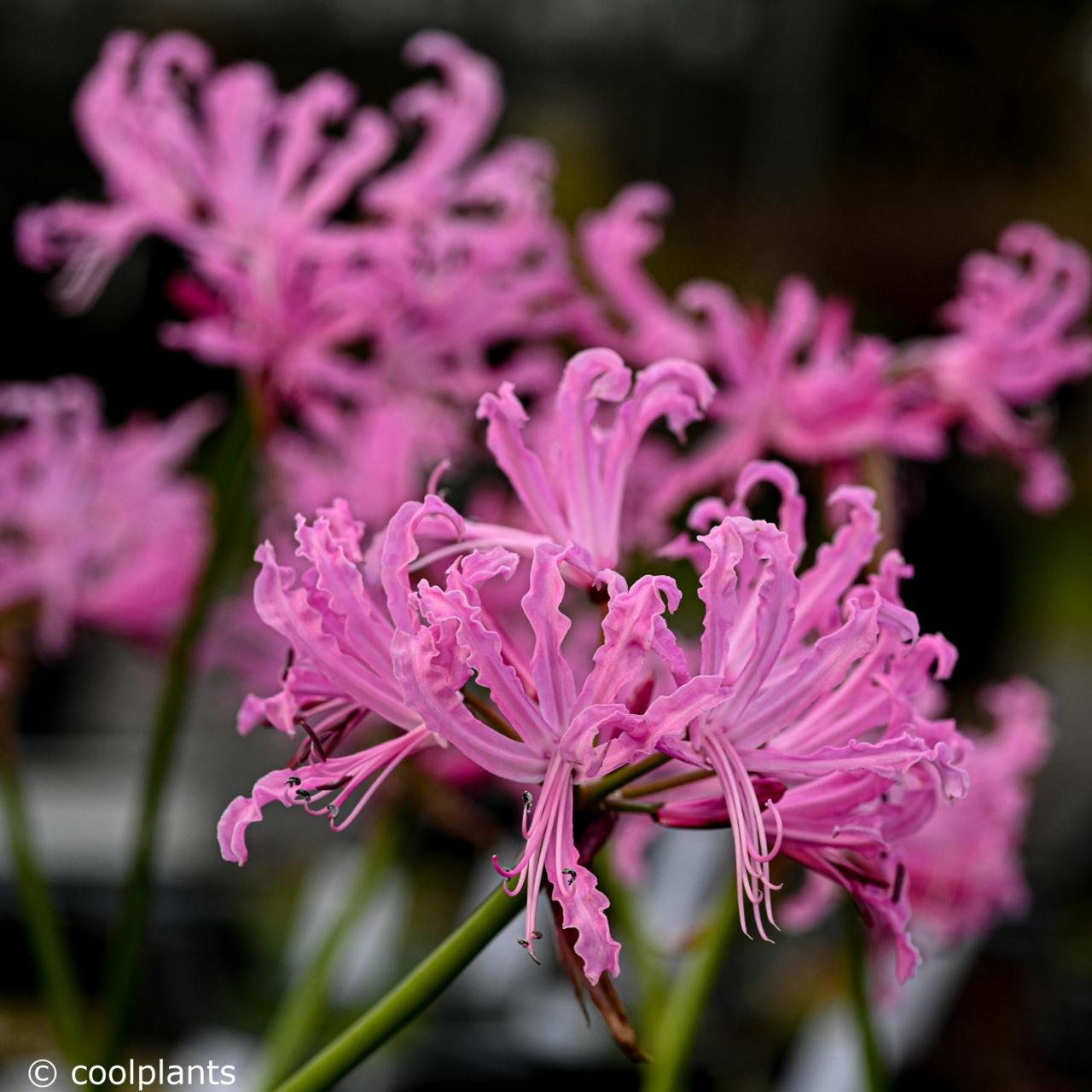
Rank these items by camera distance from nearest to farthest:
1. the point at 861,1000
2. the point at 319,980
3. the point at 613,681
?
1. the point at 613,681
2. the point at 861,1000
3. the point at 319,980

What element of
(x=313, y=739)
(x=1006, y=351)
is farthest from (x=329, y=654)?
(x=1006, y=351)

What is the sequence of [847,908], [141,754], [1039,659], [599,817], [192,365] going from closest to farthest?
[599,817] → [847,908] → [141,754] → [192,365] → [1039,659]

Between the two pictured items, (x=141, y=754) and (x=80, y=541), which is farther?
(x=141, y=754)

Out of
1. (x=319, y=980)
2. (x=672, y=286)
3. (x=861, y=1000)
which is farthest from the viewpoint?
(x=672, y=286)

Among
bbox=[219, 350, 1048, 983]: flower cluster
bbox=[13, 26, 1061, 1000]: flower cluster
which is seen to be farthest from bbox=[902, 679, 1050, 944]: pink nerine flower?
bbox=[219, 350, 1048, 983]: flower cluster

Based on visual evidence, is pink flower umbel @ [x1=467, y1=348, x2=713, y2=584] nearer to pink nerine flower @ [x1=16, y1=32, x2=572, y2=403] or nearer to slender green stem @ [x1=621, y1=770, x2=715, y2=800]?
slender green stem @ [x1=621, y1=770, x2=715, y2=800]

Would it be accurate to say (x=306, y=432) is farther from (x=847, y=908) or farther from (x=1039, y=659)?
(x=1039, y=659)

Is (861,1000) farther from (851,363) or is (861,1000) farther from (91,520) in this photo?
(91,520)

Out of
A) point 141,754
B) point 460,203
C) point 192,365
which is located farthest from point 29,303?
point 460,203
